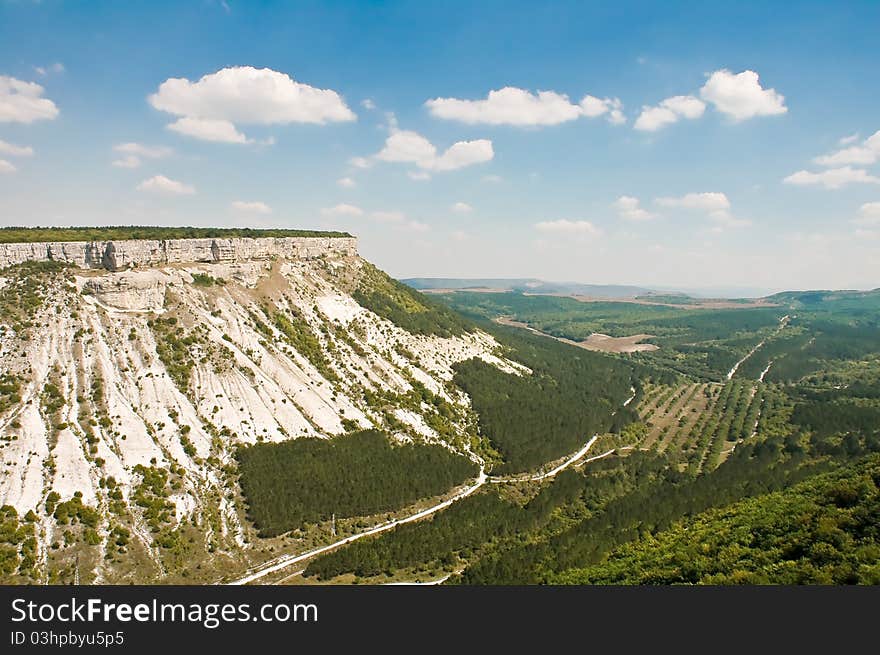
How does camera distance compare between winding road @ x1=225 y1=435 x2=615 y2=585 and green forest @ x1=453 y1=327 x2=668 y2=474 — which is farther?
green forest @ x1=453 y1=327 x2=668 y2=474

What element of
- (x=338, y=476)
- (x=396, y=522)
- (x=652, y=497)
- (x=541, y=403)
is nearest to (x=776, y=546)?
(x=652, y=497)

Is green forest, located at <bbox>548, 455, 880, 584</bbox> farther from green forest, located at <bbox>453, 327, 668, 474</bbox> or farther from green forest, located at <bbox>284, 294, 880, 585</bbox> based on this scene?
green forest, located at <bbox>453, 327, 668, 474</bbox>

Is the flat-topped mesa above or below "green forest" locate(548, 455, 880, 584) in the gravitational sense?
above

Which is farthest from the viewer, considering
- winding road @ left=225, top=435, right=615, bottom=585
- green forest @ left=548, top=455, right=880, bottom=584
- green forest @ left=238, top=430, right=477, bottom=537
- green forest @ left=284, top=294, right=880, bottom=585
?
green forest @ left=238, top=430, right=477, bottom=537

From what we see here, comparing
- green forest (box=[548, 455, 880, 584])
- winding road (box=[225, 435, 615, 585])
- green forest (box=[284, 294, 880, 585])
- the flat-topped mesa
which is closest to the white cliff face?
the flat-topped mesa

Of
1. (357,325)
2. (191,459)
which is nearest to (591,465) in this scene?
(357,325)

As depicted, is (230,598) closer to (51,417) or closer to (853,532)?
(853,532)

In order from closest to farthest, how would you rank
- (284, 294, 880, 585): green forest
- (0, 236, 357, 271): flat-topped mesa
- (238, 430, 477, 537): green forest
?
(284, 294, 880, 585): green forest
(238, 430, 477, 537): green forest
(0, 236, 357, 271): flat-topped mesa

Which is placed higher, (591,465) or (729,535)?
(729,535)
